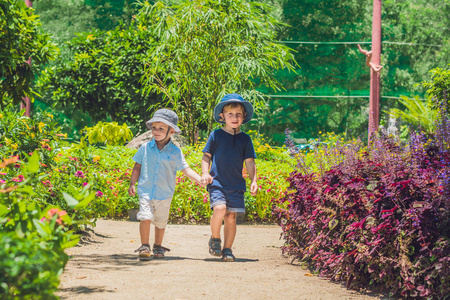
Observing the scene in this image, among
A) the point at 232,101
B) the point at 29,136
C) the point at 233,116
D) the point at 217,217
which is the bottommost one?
the point at 217,217

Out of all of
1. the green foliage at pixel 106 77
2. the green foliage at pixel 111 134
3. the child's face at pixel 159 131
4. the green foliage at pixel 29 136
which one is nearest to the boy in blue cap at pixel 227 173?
the child's face at pixel 159 131

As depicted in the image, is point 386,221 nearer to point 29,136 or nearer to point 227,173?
point 227,173

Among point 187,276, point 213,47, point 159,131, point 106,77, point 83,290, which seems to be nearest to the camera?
point 83,290

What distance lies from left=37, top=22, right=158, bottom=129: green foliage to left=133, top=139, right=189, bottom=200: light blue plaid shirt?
30.0ft

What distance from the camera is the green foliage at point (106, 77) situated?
14.1m

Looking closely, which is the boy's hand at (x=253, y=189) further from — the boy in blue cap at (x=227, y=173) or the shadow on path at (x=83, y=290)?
the shadow on path at (x=83, y=290)

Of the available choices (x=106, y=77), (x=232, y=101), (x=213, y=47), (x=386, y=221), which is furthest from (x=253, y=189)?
(x=106, y=77)

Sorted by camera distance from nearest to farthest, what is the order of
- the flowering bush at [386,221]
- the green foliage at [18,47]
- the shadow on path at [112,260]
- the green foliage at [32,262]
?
the green foliage at [32,262] < the flowering bush at [386,221] < the shadow on path at [112,260] < the green foliage at [18,47]

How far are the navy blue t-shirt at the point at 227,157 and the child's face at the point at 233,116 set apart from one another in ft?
0.32

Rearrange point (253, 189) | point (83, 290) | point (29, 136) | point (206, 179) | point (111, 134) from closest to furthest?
point (83, 290), point (206, 179), point (253, 189), point (29, 136), point (111, 134)

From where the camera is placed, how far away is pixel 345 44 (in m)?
21.7

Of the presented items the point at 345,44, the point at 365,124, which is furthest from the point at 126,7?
the point at 365,124

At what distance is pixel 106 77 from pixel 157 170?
10508mm

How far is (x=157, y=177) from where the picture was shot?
4.94 meters
